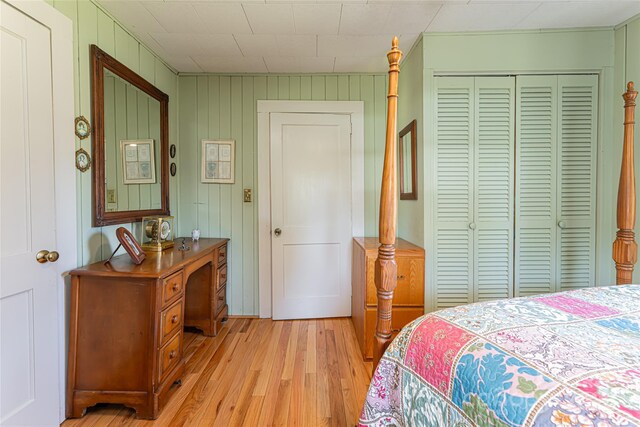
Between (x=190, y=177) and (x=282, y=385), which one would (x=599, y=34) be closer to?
(x=282, y=385)

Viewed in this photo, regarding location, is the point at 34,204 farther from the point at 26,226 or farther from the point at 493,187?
the point at 493,187

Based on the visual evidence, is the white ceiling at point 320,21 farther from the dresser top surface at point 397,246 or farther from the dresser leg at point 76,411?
the dresser leg at point 76,411

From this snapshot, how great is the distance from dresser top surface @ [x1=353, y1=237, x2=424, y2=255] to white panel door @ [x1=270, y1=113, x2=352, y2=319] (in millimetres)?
292

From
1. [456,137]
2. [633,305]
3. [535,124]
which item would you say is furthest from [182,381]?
[535,124]

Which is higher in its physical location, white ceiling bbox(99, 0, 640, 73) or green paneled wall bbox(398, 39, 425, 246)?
white ceiling bbox(99, 0, 640, 73)

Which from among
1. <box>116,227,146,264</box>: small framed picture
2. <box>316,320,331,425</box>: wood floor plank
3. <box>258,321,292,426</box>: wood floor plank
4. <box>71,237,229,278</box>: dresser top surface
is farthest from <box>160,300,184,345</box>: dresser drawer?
<box>316,320,331,425</box>: wood floor plank

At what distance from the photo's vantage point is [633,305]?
3.61 feet

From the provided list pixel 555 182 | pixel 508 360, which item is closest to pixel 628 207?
pixel 555 182

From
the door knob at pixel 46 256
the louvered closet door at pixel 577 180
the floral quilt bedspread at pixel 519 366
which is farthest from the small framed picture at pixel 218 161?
the louvered closet door at pixel 577 180

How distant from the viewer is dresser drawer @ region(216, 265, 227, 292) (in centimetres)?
262

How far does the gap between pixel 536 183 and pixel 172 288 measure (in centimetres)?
260

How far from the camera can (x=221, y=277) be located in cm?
271

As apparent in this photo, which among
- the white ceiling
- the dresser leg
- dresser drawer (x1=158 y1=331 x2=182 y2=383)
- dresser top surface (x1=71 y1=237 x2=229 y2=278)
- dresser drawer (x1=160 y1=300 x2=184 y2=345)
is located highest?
the white ceiling

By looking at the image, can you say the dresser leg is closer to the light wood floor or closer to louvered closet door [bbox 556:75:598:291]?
the light wood floor
